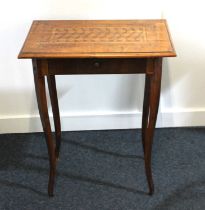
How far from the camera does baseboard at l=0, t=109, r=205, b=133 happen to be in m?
1.90

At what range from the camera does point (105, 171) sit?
168 cm

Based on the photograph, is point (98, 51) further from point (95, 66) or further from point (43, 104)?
point (43, 104)

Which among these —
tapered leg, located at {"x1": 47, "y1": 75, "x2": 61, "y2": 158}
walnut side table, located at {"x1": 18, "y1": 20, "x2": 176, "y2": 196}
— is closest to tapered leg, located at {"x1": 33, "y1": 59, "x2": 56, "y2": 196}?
walnut side table, located at {"x1": 18, "y1": 20, "x2": 176, "y2": 196}

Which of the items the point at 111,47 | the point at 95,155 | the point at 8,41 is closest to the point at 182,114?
the point at 95,155

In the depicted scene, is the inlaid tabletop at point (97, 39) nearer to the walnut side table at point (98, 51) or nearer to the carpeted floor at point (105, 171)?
the walnut side table at point (98, 51)

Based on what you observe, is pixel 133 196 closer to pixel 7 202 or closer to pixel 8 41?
pixel 7 202

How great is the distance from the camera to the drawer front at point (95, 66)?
1209 mm

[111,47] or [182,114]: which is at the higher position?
[111,47]

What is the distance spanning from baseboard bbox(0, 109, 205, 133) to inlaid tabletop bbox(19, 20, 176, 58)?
61cm

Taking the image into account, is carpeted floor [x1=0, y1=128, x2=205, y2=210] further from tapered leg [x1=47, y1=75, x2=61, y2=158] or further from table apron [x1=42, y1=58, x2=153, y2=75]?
table apron [x1=42, y1=58, x2=153, y2=75]

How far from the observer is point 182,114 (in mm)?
1919

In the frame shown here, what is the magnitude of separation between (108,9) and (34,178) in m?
0.90

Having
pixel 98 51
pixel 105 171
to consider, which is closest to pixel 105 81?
pixel 105 171

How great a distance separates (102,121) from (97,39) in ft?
2.38
